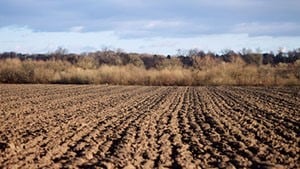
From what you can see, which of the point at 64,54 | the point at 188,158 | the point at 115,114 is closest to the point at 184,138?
the point at 188,158

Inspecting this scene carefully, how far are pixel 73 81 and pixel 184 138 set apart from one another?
44.7 metres

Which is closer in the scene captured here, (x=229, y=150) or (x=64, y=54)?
(x=229, y=150)

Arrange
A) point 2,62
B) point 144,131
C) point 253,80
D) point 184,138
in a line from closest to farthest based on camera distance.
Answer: point 184,138
point 144,131
point 253,80
point 2,62

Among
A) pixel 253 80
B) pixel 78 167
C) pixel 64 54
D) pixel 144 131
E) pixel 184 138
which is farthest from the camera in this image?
pixel 64 54

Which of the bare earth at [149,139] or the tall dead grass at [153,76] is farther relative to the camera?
the tall dead grass at [153,76]

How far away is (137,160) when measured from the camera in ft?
30.3

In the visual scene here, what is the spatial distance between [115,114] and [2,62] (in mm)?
50423

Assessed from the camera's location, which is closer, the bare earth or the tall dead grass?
the bare earth

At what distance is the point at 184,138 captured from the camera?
1199cm

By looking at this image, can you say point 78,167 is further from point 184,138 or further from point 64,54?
point 64,54

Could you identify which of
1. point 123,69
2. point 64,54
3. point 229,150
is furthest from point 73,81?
point 64,54

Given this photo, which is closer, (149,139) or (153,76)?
(149,139)

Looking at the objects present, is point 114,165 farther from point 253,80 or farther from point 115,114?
point 253,80

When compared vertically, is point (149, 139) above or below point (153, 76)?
above
